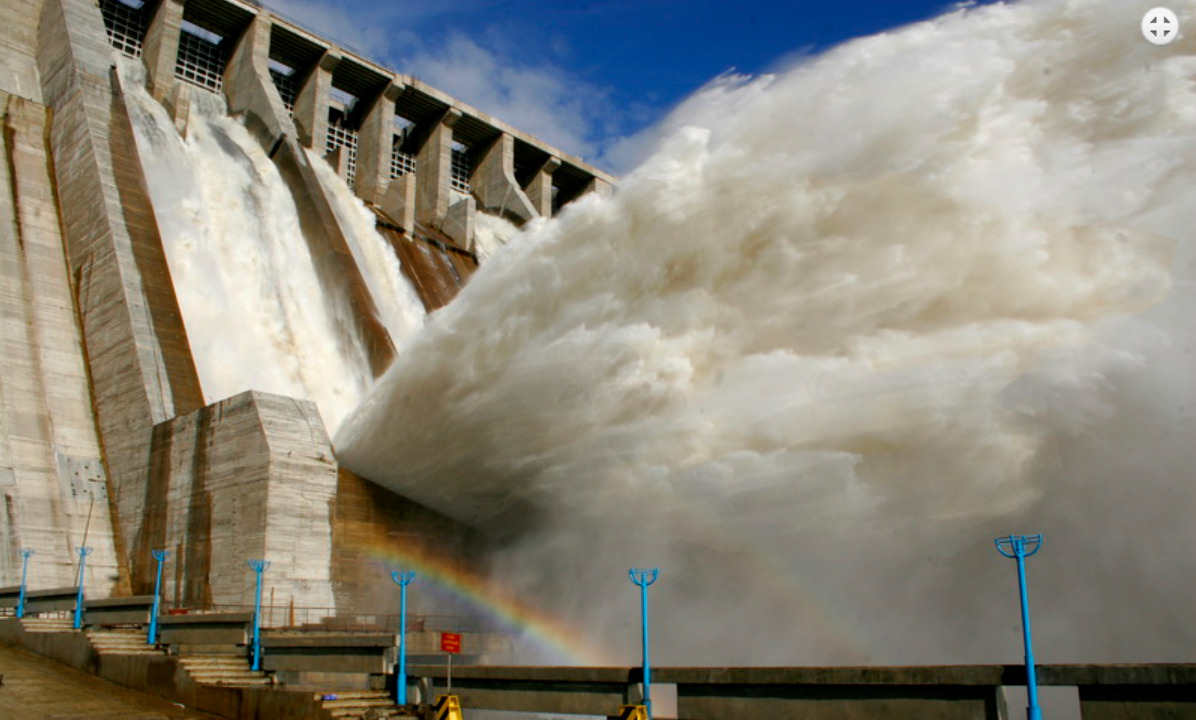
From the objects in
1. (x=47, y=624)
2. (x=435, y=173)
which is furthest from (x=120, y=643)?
(x=435, y=173)

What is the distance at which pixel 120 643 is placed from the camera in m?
16.6

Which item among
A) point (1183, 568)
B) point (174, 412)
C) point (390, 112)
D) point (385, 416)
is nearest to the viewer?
point (1183, 568)

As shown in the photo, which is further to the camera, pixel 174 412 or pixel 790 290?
pixel 174 412

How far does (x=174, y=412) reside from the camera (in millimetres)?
23578

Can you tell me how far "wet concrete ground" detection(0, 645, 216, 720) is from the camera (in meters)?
12.9

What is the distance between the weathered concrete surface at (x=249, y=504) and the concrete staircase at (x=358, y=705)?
7.16 m

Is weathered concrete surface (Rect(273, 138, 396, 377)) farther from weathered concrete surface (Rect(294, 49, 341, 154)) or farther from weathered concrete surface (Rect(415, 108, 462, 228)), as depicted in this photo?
weathered concrete surface (Rect(415, 108, 462, 228))

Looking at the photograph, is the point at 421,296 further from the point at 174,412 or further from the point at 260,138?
the point at 174,412

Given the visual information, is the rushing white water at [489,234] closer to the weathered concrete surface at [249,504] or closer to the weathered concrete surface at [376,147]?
the weathered concrete surface at [376,147]

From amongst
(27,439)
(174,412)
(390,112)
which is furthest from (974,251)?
(390,112)

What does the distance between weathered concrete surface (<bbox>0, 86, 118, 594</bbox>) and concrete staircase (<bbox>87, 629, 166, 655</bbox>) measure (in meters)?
5.97

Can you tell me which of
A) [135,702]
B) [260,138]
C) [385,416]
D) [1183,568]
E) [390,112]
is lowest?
[135,702]

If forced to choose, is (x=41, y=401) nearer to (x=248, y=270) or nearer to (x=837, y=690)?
(x=248, y=270)

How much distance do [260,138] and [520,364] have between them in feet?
77.1
